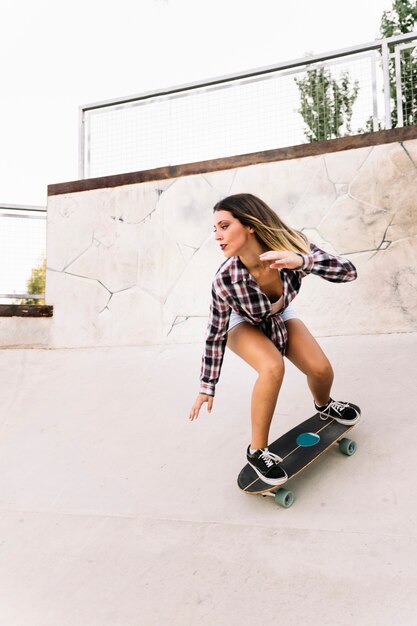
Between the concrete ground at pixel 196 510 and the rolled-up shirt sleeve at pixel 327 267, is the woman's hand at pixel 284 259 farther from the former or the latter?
the concrete ground at pixel 196 510

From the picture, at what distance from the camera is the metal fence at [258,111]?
511 cm

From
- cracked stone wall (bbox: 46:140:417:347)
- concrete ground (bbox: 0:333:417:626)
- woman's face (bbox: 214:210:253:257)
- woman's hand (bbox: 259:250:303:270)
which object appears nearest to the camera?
concrete ground (bbox: 0:333:417:626)

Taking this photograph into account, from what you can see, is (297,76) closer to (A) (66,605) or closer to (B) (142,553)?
(B) (142,553)

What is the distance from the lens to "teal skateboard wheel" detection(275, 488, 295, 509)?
8.87ft

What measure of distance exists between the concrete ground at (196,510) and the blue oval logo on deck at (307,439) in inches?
7.1

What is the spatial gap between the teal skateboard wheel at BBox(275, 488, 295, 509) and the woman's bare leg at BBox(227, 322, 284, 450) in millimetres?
240

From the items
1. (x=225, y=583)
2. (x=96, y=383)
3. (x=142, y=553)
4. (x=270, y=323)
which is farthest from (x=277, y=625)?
(x=96, y=383)

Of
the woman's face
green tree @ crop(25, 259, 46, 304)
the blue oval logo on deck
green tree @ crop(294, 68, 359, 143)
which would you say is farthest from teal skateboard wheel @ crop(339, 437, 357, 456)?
green tree @ crop(25, 259, 46, 304)

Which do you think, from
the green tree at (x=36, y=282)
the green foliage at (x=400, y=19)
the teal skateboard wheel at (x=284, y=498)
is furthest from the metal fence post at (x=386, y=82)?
the green foliage at (x=400, y=19)

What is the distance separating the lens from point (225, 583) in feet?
7.26

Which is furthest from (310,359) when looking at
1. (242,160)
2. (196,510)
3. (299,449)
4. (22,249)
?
(22,249)

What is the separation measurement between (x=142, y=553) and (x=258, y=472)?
685mm

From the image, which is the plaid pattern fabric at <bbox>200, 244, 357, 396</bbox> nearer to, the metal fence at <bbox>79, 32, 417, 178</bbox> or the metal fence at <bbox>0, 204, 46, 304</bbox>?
the metal fence at <bbox>79, 32, 417, 178</bbox>

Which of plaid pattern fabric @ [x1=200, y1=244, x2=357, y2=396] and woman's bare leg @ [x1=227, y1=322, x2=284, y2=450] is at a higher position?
plaid pattern fabric @ [x1=200, y1=244, x2=357, y2=396]
